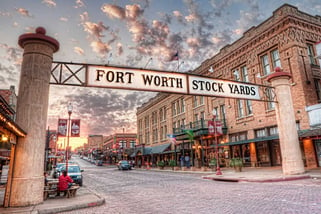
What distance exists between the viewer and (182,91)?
489 inches

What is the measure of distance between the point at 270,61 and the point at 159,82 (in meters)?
17.2

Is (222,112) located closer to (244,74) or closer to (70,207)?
(244,74)

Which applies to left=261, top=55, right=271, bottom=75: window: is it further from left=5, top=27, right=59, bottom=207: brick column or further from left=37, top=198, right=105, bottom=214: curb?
left=37, top=198, right=105, bottom=214: curb

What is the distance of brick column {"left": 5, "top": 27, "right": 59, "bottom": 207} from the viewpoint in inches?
340

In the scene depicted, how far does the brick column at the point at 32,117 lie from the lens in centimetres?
862

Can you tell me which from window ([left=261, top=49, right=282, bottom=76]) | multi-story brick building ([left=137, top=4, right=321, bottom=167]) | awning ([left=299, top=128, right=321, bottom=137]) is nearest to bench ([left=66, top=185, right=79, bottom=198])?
multi-story brick building ([left=137, top=4, right=321, bottom=167])

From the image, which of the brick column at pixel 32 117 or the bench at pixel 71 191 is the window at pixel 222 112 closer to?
the bench at pixel 71 191

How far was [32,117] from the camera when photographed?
916cm

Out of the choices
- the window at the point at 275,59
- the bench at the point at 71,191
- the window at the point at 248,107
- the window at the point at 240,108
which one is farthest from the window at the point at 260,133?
the bench at the point at 71,191

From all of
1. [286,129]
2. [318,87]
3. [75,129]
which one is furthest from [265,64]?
[75,129]

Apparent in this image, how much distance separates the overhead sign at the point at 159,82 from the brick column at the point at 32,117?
72.7 inches

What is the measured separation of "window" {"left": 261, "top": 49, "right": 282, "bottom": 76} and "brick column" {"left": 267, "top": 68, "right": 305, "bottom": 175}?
684 cm

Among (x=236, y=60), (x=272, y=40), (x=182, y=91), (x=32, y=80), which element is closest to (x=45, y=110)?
(x=32, y=80)

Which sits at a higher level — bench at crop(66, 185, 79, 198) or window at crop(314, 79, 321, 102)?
window at crop(314, 79, 321, 102)
